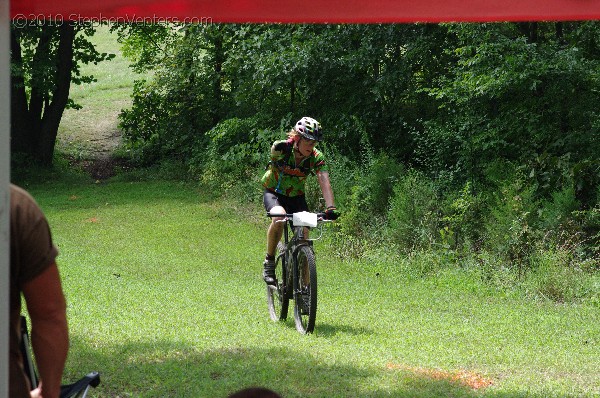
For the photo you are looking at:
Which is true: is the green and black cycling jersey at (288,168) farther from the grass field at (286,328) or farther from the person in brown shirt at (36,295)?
the person in brown shirt at (36,295)

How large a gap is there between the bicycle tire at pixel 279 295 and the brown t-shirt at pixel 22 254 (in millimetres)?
6395

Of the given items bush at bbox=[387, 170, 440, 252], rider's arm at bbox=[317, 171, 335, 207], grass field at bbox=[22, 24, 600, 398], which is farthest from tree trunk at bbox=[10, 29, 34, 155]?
rider's arm at bbox=[317, 171, 335, 207]

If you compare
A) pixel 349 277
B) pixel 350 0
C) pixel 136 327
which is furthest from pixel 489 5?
pixel 349 277

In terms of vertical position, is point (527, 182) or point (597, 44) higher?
point (597, 44)

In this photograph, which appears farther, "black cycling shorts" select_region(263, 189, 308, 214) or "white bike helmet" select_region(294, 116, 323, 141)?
"black cycling shorts" select_region(263, 189, 308, 214)

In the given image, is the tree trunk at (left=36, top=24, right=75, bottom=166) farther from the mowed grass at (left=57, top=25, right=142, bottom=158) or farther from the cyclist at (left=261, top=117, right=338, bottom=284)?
the cyclist at (left=261, top=117, right=338, bottom=284)

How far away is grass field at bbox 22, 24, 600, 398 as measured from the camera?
6953 millimetres

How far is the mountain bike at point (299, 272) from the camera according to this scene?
8.45m

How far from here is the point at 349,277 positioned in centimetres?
1327

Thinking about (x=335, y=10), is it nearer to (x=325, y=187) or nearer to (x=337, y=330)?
(x=325, y=187)

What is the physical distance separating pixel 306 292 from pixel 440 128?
9235 millimetres

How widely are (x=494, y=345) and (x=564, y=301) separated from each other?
11.1 ft

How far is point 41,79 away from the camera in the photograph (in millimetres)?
23797

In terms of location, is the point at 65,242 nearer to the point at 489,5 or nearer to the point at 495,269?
the point at 495,269
